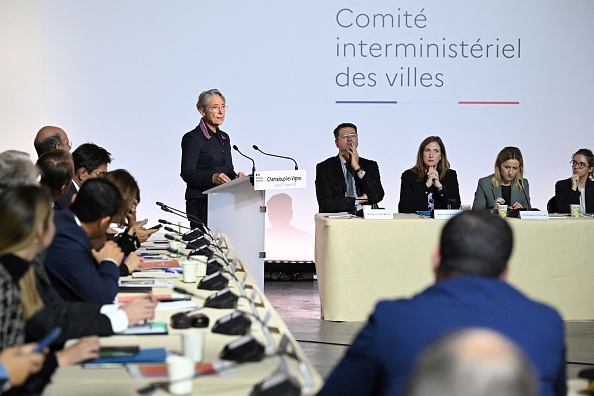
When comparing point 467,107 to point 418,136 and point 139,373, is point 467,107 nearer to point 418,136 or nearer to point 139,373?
point 418,136

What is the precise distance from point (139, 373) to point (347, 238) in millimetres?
3528

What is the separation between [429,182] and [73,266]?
3.75m

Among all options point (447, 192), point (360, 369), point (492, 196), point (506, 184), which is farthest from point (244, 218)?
point (360, 369)

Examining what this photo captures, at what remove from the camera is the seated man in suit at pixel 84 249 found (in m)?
2.96

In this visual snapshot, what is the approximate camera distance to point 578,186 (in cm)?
659

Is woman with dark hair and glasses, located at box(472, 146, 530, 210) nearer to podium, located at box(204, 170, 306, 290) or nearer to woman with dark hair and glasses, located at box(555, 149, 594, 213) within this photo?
woman with dark hair and glasses, located at box(555, 149, 594, 213)

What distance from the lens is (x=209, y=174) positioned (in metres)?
5.92

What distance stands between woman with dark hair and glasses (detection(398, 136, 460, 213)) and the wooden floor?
102 centimetres

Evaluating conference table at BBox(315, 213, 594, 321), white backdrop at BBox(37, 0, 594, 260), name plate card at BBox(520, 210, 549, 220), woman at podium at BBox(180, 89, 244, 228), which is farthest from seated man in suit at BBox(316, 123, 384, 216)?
white backdrop at BBox(37, 0, 594, 260)

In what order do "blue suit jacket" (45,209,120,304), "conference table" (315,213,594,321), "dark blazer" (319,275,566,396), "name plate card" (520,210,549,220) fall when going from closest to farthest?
"dark blazer" (319,275,566,396) < "blue suit jacket" (45,209,120,304) < "conference table" (315,213,594,321) < "name plate card" (520,210,549,220)

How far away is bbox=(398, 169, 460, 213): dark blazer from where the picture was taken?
6289mm

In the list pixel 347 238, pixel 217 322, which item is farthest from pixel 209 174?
pixel 217 322

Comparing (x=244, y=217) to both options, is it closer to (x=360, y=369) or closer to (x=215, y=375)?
(x=215, y=375)

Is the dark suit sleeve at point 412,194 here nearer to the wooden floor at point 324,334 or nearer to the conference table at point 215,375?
the wooden floor at point 324,334
